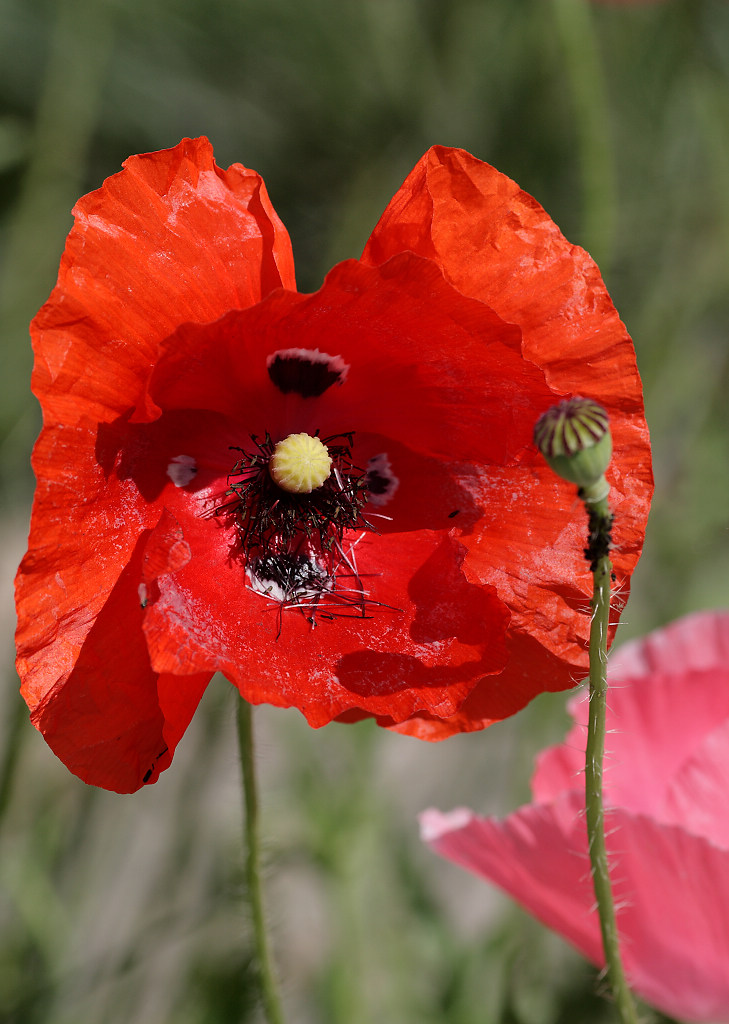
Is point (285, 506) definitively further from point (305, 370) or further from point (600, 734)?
point (600, 734)

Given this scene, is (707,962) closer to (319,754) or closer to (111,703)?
(111,703)

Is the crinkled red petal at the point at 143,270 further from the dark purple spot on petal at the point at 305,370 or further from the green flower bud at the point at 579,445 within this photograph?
the green flower bud at the point at 579,445

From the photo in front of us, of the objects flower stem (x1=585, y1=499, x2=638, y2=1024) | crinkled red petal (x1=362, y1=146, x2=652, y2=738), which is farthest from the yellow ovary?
flower stem (x1=585, y1=499, x2=638, y2=1024)

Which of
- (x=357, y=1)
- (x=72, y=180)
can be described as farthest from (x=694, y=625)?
(x=357, y=1)

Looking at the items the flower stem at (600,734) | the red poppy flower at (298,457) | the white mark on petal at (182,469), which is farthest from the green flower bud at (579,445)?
A: the white mark on petal at (182,469)

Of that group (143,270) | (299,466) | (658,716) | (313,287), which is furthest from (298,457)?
(313,287)
